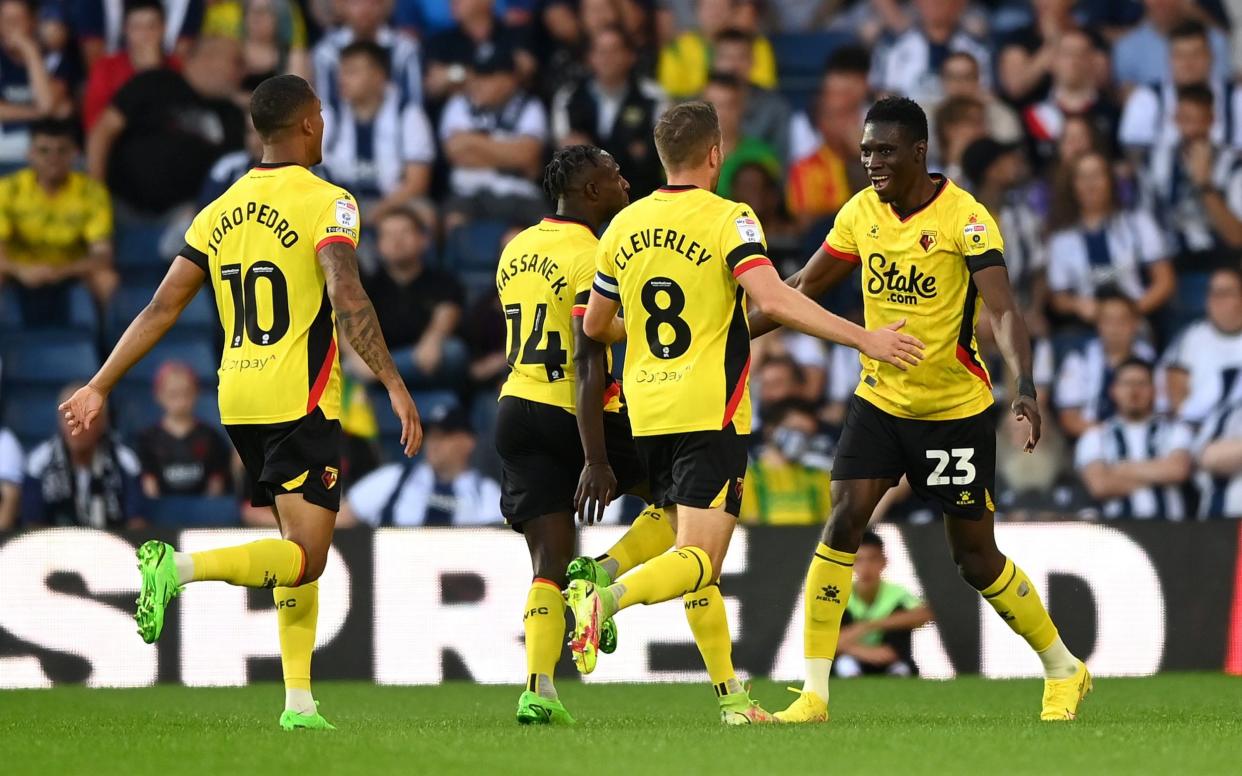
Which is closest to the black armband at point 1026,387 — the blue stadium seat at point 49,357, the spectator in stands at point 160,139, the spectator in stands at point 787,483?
the spectator in stands at point 787,483

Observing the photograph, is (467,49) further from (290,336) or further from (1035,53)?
(290,336)

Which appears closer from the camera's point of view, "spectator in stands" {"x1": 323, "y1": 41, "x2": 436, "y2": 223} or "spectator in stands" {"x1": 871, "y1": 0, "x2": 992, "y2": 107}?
"spectator in stands" {"x1": 323, "y1": 41, "x2": 436, "y2": 223}

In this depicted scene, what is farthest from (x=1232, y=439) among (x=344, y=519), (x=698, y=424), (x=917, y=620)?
(x=698, y=424)

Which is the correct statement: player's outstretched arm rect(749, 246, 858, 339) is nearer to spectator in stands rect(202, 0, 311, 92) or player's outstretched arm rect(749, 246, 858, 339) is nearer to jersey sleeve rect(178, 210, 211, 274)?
jersey sleeve rect(178, 210, 211, 274)

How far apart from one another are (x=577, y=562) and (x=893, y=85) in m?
9.15

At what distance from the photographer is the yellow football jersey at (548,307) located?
796 centimetres

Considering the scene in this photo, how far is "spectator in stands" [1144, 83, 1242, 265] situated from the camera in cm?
1461

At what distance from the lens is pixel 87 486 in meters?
13.0

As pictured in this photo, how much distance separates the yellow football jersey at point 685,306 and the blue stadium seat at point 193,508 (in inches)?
251

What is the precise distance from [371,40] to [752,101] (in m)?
3.00

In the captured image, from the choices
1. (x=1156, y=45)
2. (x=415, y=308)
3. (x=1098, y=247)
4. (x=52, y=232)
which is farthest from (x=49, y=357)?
(x=1156, y=45)

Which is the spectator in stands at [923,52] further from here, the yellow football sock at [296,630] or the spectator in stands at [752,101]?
the yellow football sock at [296,630]

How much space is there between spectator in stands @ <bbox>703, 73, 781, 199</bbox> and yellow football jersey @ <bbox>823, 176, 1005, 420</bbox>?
6.68 m

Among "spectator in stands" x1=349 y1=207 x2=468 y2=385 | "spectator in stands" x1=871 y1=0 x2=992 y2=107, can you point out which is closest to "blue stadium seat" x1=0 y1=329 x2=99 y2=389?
"spectator in stands" x1=349 y1=207 x2=468 y2=385
